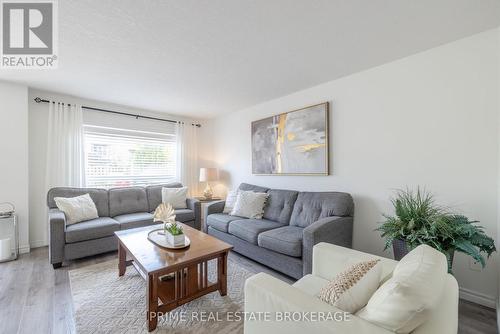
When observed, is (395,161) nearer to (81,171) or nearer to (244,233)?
(244,233)

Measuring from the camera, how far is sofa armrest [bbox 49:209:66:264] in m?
2.50

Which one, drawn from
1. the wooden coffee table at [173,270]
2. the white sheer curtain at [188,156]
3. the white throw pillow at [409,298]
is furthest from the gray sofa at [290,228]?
the white sheer curtain at [188,156]

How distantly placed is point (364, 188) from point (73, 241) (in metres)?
3.47

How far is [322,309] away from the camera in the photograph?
93 centimetres

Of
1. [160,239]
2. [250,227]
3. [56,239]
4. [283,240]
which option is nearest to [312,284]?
[283,240]

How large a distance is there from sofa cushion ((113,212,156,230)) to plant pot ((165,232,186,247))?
132cm

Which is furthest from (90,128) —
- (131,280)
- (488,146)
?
(488,146)

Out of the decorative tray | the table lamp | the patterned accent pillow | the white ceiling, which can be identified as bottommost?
the decorative tray

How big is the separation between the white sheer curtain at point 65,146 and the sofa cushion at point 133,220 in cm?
99

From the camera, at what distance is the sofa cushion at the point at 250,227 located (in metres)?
2.66

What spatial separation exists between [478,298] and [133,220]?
3789mm

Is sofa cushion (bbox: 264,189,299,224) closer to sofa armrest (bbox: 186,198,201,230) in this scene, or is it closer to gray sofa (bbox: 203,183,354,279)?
A: gray sofa (bbox: 203,183,354,279)

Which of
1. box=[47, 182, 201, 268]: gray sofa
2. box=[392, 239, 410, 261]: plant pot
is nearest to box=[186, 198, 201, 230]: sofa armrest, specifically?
box=[47, 182, 201, 268]: gray sofa

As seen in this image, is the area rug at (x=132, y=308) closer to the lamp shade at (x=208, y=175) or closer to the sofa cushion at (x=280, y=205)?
the sofa cushion at (x=280, y=205)
